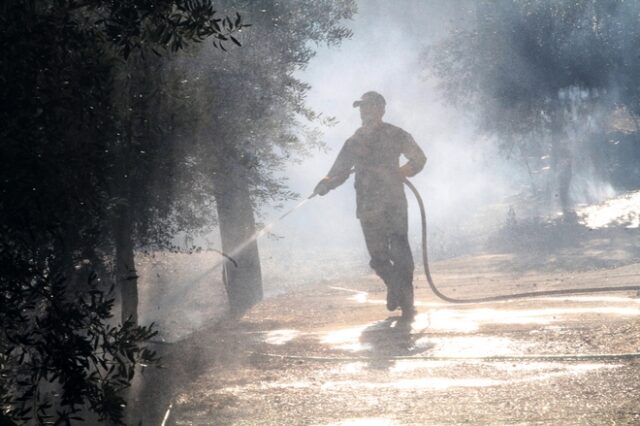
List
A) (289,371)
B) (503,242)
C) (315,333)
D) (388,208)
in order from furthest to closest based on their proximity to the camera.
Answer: (503,242), (388,208), (315,333), (289,371)

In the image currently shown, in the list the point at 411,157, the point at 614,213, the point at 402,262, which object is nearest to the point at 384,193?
the point at 411,157

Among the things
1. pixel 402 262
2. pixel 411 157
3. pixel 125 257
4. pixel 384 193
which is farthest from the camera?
pixel 411 157

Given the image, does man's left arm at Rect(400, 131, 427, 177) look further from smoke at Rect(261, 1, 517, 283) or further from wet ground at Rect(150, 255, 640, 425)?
Answer: smoke at Rect(261, 1, 517, 283)

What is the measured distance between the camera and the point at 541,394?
604cm

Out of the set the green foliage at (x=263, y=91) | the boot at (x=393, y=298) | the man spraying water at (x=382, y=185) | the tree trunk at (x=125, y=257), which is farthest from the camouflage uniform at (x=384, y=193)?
the tree trunk at (x=125, y=257)

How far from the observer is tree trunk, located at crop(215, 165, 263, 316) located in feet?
44.3

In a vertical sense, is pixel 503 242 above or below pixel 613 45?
below

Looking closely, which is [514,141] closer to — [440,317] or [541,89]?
[541,89]

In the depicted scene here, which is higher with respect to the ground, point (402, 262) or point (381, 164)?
point (381, 164)

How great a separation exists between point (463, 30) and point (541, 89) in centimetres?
373

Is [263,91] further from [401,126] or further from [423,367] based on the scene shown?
[401,126]

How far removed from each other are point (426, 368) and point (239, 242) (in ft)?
27.4

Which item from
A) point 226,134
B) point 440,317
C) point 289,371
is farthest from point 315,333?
point 226,134

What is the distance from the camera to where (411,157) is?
36.5 ft
